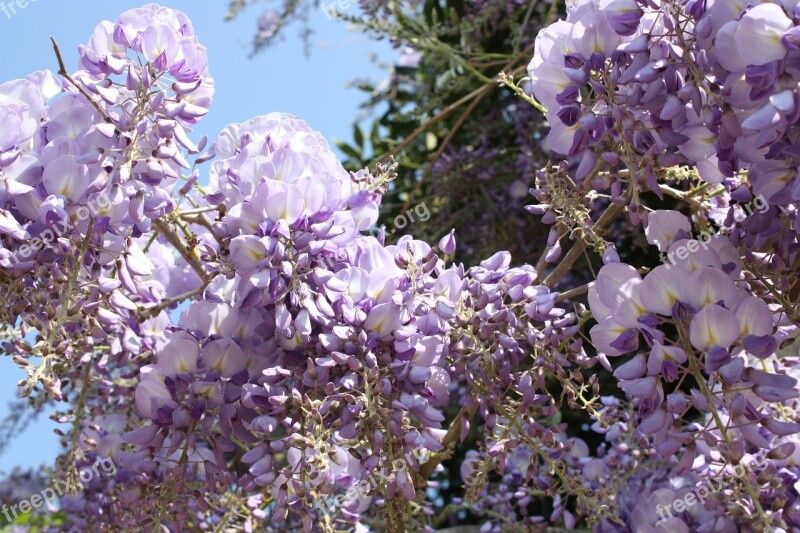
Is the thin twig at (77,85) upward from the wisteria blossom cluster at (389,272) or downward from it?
upward

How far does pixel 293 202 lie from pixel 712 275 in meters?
0.40

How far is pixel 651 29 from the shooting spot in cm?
83

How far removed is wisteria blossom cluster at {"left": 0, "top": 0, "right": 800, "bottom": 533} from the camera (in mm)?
808

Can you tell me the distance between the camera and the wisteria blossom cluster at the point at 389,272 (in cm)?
81

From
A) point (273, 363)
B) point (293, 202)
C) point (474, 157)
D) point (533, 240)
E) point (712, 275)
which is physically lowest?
point (712, 275)

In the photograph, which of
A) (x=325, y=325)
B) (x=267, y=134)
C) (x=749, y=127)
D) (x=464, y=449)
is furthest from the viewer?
(x=464, y=449)

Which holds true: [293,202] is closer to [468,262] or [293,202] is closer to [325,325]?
[325,325]

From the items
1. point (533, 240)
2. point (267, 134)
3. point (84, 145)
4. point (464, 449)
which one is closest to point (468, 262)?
point (533, 240)

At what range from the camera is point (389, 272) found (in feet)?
2.97

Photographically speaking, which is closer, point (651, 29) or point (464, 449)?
point (651, 29)

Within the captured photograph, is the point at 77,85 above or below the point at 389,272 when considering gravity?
above

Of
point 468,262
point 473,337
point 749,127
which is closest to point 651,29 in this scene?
point 749,127

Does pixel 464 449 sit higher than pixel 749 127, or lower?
higher

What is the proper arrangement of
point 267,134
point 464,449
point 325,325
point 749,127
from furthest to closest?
point 464,449 < point 267,134 < point 325,325 < point 749,127
